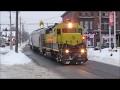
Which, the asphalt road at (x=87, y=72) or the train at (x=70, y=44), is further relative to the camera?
the train at (x=70, y=44)

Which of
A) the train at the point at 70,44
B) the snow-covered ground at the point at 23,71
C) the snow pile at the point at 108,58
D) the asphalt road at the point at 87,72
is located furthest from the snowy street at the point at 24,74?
the snow pile at the point at 108,58

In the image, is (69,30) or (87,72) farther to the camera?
(69,30)

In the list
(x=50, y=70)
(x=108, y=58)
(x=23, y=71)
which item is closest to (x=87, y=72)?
(x=50, y=70)

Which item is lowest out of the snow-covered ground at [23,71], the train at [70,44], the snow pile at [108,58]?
the snow pile at [108,58]

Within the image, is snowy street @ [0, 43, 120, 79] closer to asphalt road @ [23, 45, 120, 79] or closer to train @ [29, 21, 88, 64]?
asphalt road @ [23, 45, 120, 79]

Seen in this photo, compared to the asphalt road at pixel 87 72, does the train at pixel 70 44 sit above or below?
above

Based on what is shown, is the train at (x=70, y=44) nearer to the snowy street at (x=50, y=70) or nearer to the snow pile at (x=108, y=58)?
the snowy street at (x=50, y=70)

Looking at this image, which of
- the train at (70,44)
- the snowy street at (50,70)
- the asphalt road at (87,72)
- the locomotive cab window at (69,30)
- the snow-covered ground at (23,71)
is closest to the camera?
the snow-covered ground at (23,71)

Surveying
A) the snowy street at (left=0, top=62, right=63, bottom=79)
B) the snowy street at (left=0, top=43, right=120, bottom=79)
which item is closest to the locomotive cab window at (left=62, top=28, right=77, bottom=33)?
the snowy street at (left=0, top=43, right=120, bottom=79)

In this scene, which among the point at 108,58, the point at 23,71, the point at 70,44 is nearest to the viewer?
the point at 23,71

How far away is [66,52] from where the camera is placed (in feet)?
100

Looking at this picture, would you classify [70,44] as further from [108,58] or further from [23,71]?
[23,71]
